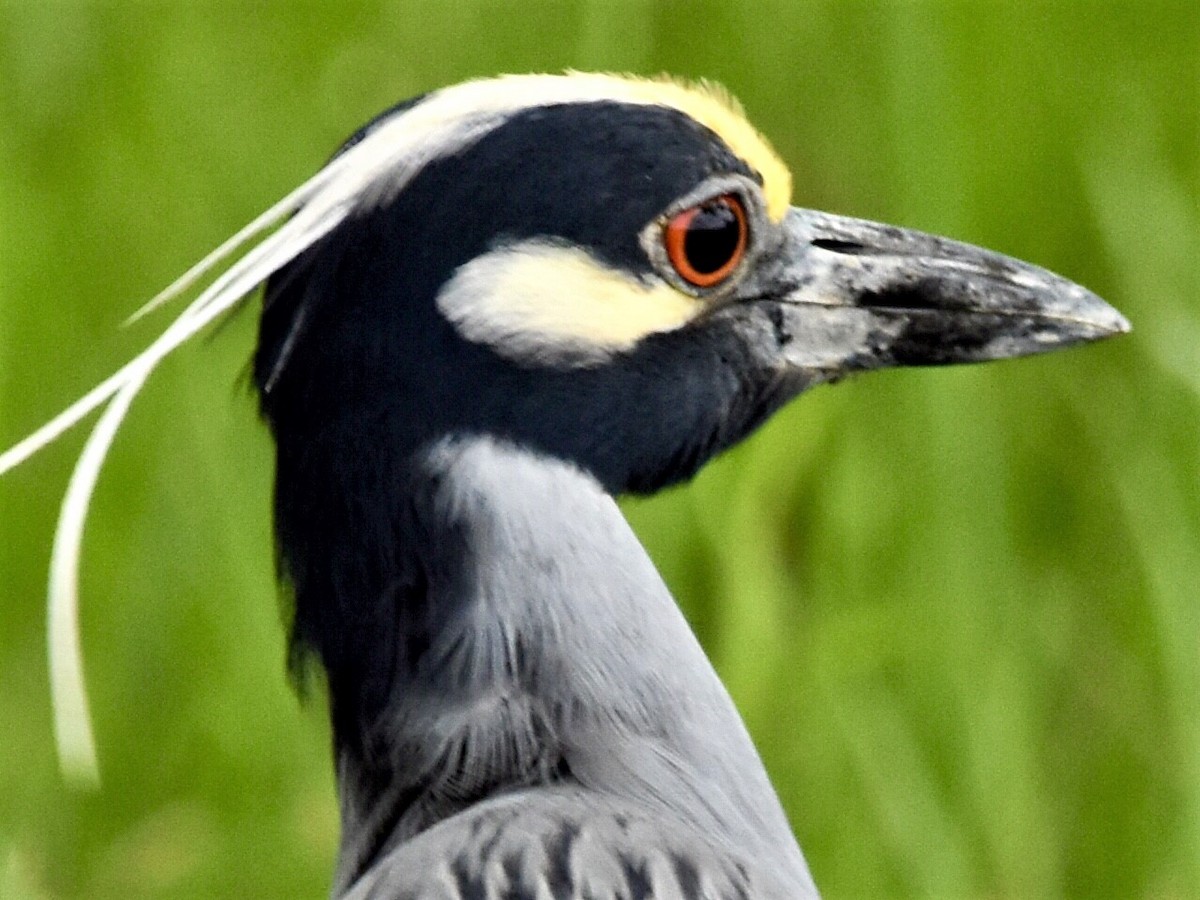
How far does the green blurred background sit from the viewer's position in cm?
299

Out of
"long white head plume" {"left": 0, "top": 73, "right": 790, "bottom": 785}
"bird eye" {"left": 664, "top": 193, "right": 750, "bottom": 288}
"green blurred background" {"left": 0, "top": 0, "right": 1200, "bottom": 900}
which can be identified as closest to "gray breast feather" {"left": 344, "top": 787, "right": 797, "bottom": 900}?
"long white head plume" {"left": 0, "top": 73, "right": 790, "bottom": 785}

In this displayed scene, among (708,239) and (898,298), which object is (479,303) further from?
(898,298)

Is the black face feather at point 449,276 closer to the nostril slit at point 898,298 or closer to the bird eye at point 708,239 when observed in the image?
the bird eye at point 708,239

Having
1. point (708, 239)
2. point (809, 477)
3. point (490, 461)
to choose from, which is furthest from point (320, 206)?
point (809, 477)

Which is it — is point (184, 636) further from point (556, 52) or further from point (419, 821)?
point (419, 821)

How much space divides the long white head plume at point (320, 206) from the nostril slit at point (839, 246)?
21 centimetres

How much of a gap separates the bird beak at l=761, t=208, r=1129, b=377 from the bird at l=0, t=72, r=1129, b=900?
0.50 ft

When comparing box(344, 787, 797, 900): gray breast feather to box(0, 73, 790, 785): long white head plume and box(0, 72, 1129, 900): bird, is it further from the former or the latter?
box(0, 73, 790, 785): long white head plume

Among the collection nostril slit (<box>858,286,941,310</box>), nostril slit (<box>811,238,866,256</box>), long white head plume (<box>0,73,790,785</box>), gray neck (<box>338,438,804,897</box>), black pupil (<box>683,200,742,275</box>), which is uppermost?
long white head plume (<box>0,73,790,785</box>)

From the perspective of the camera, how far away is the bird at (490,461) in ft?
5.56

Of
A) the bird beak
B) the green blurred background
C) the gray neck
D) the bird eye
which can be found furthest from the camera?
the green blurred background

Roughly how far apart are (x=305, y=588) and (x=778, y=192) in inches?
24.5

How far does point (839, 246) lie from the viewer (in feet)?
6.53

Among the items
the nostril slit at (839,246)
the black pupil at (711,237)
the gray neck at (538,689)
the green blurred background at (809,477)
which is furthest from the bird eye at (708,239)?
the green blurred background at (809,477)
